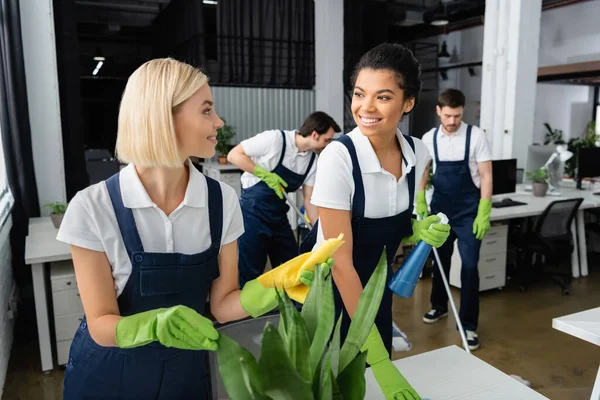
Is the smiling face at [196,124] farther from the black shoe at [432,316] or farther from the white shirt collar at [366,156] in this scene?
the black shoe at [432,316]

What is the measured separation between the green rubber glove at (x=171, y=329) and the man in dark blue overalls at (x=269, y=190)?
2202 mm

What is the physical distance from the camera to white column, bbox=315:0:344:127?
22.2ft

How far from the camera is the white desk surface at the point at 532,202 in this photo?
162 inches

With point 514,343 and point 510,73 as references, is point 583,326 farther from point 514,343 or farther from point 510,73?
point 510,73

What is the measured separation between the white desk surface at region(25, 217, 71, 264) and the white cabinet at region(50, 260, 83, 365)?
0.13 m

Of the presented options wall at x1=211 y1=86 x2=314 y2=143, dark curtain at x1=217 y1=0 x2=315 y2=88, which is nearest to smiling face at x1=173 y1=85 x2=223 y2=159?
wall at x1=211 y1=86 x2=314 y2=143

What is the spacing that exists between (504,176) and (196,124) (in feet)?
13.0

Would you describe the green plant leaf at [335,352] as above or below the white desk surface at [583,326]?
above

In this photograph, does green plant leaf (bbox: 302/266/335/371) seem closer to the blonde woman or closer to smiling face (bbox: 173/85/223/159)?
the blonde woman

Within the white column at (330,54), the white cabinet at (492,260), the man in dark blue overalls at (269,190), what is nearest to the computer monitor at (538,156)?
the white cabinet at (492,260)

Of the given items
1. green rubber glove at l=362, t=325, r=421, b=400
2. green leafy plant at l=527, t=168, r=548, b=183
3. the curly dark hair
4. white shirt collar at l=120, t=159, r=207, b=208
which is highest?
the curly dark hair

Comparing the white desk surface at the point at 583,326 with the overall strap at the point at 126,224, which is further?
the white desk surface at the point at 583,326

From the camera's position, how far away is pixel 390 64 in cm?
158

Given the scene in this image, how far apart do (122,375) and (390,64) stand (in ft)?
4.00
